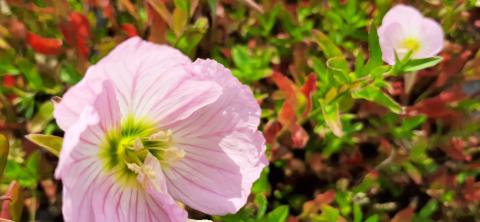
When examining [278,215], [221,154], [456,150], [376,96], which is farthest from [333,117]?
[456,150]

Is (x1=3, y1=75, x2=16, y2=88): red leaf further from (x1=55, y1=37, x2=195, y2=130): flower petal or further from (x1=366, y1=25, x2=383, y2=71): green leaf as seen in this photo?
(x1=366, y1=25, x2=383, y2=71): green leaf

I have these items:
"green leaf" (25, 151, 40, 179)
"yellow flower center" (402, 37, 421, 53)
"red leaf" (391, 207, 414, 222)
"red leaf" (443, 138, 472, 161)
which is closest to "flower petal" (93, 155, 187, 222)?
"green leaf" (25, 151, 40, 179)

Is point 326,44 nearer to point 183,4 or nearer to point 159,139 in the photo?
point 183,4

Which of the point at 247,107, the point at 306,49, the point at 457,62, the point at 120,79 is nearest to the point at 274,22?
the point at 306,49

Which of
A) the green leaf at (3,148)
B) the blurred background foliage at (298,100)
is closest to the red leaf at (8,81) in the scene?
the blurred background foliage at (298,100)

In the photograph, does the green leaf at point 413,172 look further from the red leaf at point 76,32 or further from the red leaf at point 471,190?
the red leaf at point 76,32

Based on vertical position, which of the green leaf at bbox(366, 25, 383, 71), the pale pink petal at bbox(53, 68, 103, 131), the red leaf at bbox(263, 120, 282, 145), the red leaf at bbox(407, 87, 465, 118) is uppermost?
the pale pink petal at bbox(53, 68, 103, 131)

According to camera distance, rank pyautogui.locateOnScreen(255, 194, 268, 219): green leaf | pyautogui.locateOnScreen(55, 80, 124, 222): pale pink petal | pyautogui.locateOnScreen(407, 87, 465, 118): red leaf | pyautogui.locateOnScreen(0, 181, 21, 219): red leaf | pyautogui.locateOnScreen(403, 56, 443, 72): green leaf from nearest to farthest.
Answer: pyautogui.locateOnScreen(55, 80, 124, 222): pale pink petal < pyautogui.locateOnScreen(0, 181, 21, 219): red leaf < pyautogui.locateOnScreen(403, 56, 443, 72): green leaf < pyautogui.locateOnScreen(255, 194, 268, 219): green leaf < pyautogui.locateOnScreen(407, 87, 465, 118): red leaf
